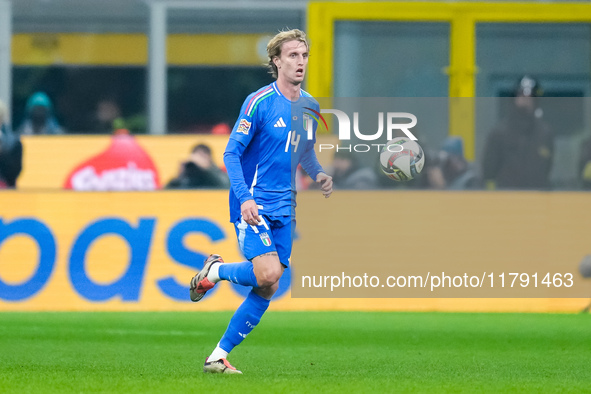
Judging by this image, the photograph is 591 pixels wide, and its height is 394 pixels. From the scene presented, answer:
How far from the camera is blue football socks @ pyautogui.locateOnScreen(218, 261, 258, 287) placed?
6590 mm

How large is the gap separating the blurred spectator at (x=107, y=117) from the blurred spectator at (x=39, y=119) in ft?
2.17

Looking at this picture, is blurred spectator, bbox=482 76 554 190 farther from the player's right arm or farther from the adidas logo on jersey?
the player's right arm

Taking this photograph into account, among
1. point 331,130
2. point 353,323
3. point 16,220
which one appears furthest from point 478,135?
point 16,220

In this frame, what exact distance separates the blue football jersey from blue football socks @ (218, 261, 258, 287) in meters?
0.28

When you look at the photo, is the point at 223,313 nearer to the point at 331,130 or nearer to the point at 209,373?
the point at 331,130

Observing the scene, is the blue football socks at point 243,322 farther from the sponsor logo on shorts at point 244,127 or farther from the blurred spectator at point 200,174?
the blurred spectator at point 200,174

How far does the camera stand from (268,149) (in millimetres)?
6723

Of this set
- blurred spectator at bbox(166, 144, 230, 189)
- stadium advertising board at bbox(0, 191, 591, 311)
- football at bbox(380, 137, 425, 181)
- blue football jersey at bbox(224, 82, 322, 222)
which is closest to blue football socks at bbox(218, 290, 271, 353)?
blue football jersey at bbox(224, 82, 322, 222)

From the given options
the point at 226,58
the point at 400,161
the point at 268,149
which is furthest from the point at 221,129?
the point at 268,149

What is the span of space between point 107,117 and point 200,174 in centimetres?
274

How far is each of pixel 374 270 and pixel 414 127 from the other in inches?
61.2

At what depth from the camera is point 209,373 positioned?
6.71 metres

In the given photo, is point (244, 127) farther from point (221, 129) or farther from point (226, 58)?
point (226, 58)

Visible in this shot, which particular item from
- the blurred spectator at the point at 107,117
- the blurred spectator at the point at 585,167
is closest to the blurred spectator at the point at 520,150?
the blurred spectator at the point at 585,167
